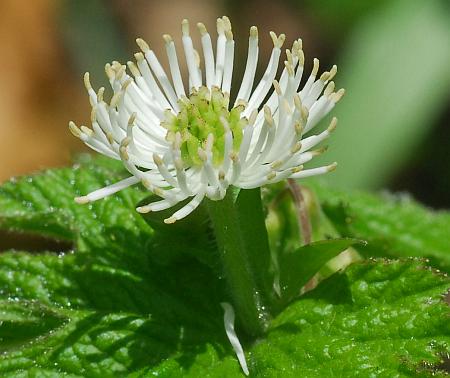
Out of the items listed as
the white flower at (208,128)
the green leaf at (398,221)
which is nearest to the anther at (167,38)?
the white flower at (208,128)

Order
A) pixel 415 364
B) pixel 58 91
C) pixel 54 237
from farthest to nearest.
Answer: pixel 58 91 < pixel 54 237 < pixel 415 364

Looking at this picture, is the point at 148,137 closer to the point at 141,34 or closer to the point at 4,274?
the point at 4,274

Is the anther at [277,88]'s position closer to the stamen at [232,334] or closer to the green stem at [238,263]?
the green stem at [238,263]

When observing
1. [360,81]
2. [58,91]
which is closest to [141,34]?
[58,91]

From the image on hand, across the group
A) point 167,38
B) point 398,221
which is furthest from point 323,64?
point 167,38

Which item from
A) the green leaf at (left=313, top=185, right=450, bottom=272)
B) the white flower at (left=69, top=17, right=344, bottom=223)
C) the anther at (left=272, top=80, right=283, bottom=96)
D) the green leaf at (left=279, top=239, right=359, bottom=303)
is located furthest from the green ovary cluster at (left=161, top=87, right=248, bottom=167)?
the green leaf at (left=313, top=185, right=450, bottom=272)

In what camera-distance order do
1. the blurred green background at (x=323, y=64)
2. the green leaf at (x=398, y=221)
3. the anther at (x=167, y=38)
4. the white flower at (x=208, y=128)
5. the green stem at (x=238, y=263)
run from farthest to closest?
the blurred green background at (x=323, y=64), the green leaf at (x=398, y=221), the anther at (x=167, y=38), the green stem at (x=238, y=263), the white flower at (x=208, y=128)
